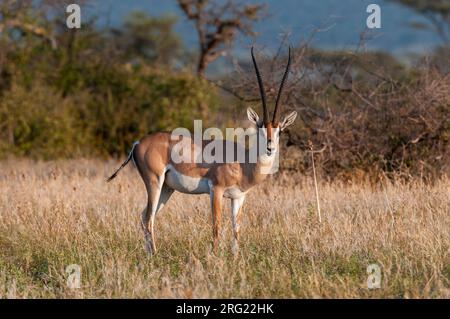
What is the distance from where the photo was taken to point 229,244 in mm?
7062

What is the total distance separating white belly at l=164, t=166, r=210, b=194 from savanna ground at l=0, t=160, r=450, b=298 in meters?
0.37

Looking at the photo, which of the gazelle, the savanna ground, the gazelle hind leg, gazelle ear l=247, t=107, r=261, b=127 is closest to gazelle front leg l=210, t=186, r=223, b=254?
the gazelle

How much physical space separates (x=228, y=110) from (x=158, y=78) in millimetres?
1669

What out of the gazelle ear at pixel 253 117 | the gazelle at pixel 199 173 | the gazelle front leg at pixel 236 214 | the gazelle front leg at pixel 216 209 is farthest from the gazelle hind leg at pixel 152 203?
the gazelle ear at pixel 253 117

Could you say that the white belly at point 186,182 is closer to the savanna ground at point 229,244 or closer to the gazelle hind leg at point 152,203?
the gazelle hind leg at point 152,203

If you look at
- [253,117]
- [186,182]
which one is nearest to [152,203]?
[186,182]

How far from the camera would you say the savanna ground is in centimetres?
562

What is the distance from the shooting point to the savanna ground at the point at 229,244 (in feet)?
18.5

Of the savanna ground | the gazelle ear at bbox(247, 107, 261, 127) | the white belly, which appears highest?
the gazelle ear at bbox(247, 107, 261, 127)

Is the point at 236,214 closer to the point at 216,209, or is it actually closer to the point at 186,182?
the point at 216,209

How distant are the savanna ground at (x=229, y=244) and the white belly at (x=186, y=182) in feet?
1.20

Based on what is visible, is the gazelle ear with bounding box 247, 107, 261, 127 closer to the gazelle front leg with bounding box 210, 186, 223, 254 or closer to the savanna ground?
the gazelle front leg with bounding box 210, 186, 223, 254

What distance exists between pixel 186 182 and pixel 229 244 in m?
0.70
